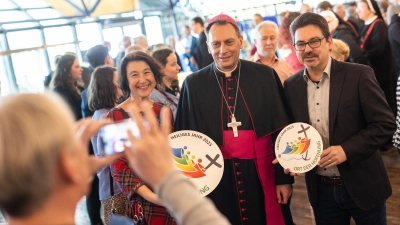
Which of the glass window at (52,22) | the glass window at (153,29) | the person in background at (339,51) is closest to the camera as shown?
the person in background at (339,51)

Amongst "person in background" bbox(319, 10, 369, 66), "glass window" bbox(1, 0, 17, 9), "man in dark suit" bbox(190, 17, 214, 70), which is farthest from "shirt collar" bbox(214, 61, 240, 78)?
"glass window" bbox(1, 0, 17, 9)

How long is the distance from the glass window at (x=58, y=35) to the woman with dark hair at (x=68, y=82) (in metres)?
7.86

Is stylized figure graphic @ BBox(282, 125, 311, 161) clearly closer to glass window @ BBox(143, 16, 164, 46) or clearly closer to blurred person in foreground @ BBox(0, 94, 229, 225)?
blurred person in foreground @ BBox(0, 94, 229, 225)

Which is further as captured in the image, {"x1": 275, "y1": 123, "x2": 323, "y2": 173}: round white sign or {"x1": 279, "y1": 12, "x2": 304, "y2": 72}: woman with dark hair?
{"x1": 279, "y1": 12, "x2": 304, "y2": 72}: woman with dark hair

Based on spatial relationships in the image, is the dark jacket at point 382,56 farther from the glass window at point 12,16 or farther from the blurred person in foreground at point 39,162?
the glass window at point 12,16

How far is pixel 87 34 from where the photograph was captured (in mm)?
13180

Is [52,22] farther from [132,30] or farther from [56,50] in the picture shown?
[132,30]

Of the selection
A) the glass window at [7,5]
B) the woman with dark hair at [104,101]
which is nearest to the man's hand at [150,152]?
the woman with dark hair at [104,101]

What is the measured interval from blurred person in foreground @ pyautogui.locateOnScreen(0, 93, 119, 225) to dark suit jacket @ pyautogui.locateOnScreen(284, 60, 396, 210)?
1656mm

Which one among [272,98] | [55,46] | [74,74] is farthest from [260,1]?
[272,98]

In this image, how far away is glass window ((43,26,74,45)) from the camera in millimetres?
11852

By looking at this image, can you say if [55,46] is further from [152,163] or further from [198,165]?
[152,163]

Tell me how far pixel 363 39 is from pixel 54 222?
5470 mm

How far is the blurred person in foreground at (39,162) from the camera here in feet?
2.47
